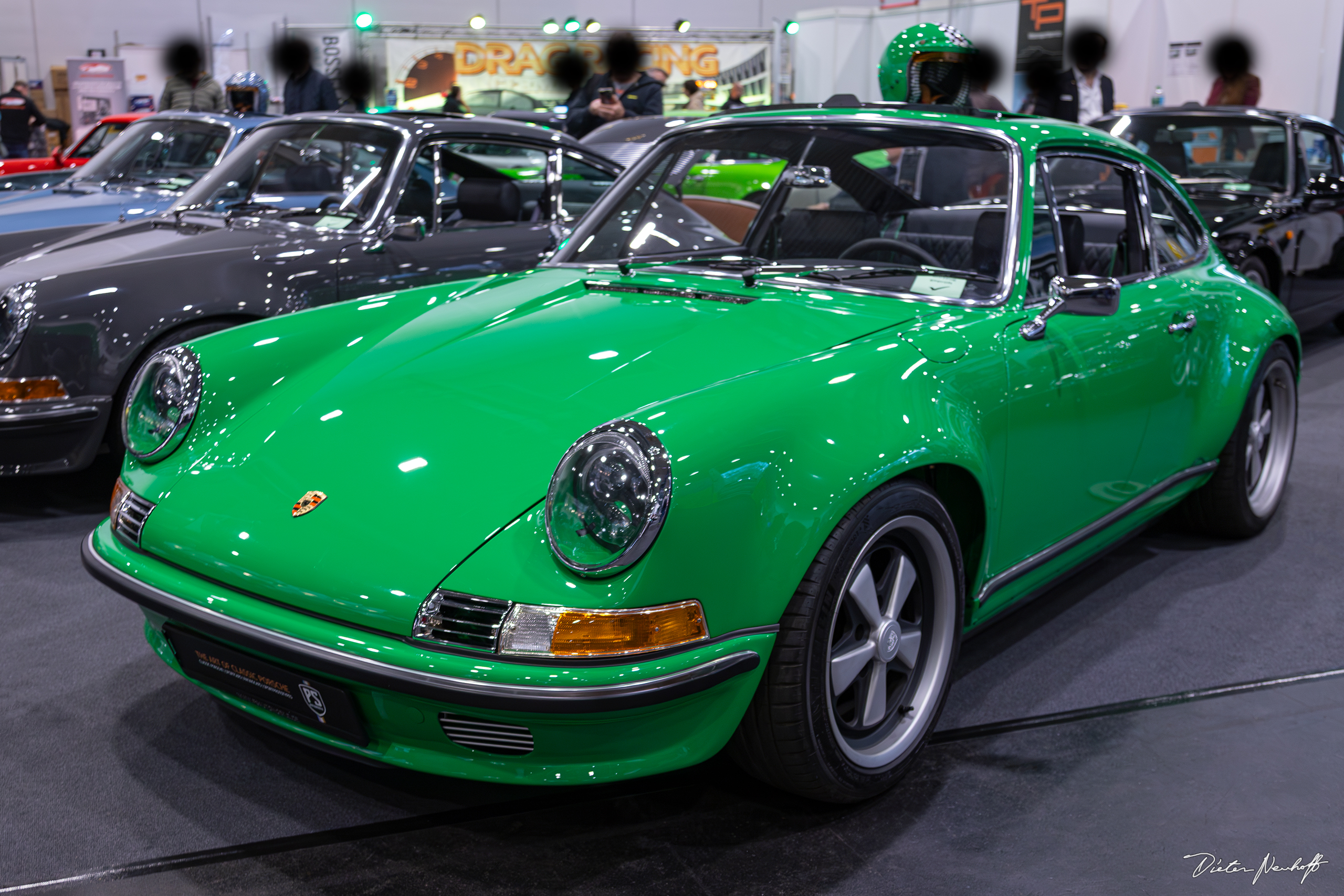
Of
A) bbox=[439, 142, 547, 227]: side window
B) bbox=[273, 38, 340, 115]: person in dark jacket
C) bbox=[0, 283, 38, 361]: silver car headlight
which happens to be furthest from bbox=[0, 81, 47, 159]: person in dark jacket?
bbox=[0, 283, 38, 361]: silver car headlight

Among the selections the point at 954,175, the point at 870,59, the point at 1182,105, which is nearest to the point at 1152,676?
the point at 954,175

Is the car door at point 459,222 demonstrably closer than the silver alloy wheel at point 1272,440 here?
No

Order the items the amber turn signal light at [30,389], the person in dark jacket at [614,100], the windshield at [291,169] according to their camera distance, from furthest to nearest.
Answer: the person in dark jacket at [614,100] < the windshield at [291,169] < the amber turn signal light at [30,389]

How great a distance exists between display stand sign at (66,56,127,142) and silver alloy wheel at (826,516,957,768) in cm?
1644

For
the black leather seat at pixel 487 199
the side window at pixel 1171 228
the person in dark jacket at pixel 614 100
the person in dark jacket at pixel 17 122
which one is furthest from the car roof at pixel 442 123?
the person in dark jacket at pixel 17 122

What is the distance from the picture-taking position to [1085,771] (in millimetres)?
2365

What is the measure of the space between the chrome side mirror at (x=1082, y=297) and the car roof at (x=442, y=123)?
2.85 metres

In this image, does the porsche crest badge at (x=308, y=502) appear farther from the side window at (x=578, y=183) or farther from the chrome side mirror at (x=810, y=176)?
the side window at (x=578, y=183)

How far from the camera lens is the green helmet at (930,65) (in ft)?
10.8

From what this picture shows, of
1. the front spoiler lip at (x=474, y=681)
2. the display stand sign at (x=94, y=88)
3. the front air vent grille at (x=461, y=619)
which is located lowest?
the front spoiler lip at (x=474, y=681)

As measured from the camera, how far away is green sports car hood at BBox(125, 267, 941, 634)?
191cm

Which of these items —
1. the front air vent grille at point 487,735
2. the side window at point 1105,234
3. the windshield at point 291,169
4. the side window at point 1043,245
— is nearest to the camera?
the front air vent grille at point 487,735

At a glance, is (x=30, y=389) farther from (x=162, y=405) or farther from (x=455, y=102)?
(x=455, y=102)

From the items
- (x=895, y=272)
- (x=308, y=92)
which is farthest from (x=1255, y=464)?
(x=308, y=92)
